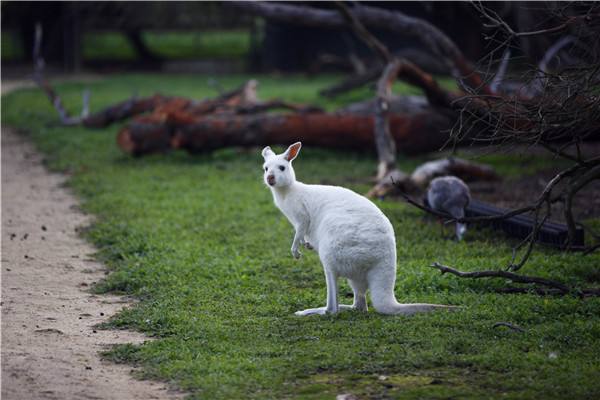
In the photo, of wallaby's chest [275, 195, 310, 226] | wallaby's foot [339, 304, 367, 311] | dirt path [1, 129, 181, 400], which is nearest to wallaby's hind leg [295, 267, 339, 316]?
wallaby's foot [339, 304, 367, 311]

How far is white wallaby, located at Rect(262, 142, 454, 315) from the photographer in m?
5.03

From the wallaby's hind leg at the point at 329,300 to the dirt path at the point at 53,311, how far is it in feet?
3.44

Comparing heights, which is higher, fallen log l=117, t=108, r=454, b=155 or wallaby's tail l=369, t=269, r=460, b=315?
fallen log l=117, t=108, r=454, b=155

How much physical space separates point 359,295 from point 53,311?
6.55 feet

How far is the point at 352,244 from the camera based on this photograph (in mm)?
5016

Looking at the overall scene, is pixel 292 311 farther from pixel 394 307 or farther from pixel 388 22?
pixel 388 22

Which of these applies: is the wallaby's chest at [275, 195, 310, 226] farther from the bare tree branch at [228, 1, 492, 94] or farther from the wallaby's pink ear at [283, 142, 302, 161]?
the bare tree branch at [228, 1, 492, 94]

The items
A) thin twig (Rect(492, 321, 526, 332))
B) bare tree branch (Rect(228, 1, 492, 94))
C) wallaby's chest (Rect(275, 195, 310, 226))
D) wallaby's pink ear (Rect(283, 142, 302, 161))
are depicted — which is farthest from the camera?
bare tree branch (Rect(228, 1, 492, 94))

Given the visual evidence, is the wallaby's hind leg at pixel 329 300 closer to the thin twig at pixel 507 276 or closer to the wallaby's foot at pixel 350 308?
the wallaby's foot at pixel 350 308

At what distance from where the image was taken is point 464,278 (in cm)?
608

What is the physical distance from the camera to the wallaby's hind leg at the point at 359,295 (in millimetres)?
5234

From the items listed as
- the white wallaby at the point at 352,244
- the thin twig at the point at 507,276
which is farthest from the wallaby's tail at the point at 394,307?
the thin twig at the point at 507,276

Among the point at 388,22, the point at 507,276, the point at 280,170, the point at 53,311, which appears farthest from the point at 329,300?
the point at 388,22

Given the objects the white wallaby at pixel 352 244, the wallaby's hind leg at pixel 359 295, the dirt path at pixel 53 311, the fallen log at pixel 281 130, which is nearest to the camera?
the dirt path at pixel 53 311
